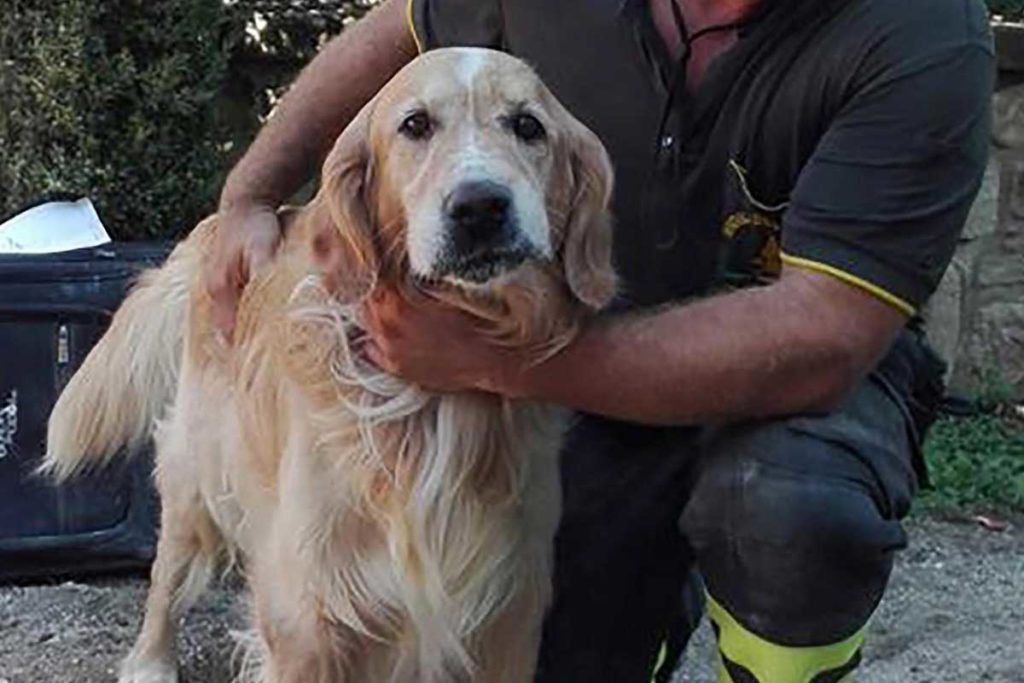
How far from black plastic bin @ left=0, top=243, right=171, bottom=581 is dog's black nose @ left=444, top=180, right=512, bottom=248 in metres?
1.80

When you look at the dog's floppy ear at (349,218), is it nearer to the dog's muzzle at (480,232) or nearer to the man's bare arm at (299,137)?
the dog's muzzle at (480,232)

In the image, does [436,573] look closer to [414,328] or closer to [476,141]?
[414,328]

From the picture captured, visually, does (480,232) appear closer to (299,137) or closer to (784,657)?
(784,657)

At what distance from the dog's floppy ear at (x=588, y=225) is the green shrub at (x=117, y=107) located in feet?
7.33

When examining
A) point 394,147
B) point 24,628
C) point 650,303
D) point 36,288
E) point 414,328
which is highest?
point 394,147

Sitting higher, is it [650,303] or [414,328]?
[414,328]

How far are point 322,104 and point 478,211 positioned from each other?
0.93 m

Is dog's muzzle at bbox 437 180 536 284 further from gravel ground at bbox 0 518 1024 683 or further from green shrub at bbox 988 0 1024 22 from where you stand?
green shrub at bbox 988 0 1024 22

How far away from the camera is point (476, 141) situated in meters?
2.47

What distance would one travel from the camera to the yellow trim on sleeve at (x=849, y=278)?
8.44ft

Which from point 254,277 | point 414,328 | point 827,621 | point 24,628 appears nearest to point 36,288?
point 24,628

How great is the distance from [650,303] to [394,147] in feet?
1.86

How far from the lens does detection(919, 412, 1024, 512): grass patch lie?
193 inches

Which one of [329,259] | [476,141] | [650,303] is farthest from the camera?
[650,303]
